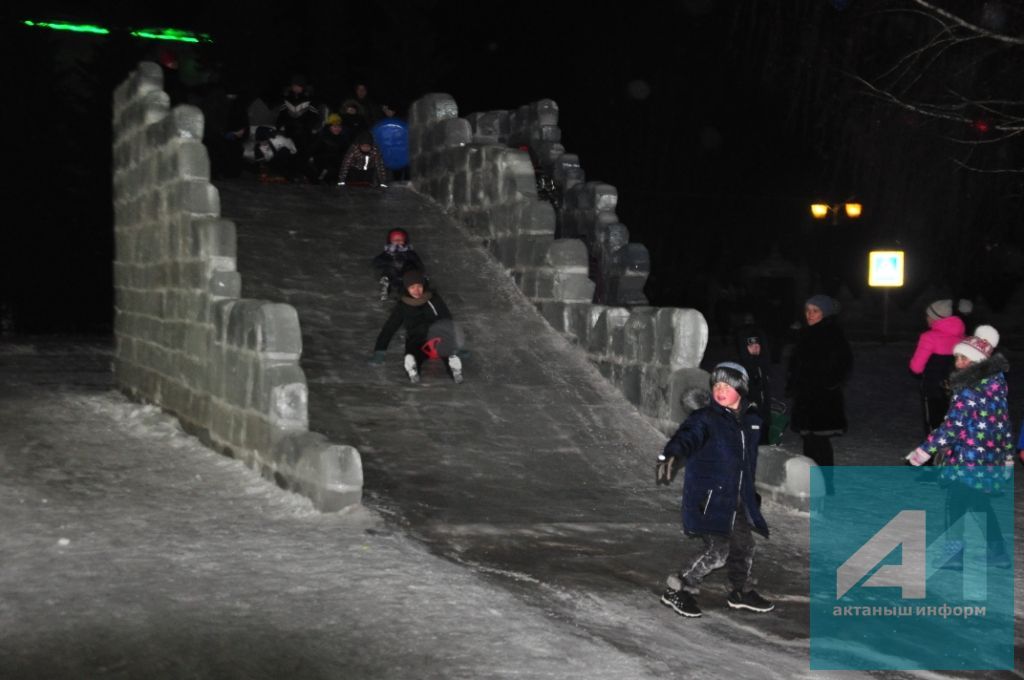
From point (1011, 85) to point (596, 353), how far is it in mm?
4967

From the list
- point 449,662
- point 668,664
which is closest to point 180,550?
point 449,662

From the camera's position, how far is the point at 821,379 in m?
9.72

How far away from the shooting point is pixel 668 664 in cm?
573

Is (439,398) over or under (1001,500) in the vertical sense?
over

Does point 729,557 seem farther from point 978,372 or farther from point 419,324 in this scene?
point 419,324

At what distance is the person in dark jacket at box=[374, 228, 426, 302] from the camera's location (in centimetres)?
1230

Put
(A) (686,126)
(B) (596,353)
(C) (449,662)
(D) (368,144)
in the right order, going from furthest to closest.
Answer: (A) (686,126) → (D) (368,144) → (B) (596,353) → (C) (449,662)

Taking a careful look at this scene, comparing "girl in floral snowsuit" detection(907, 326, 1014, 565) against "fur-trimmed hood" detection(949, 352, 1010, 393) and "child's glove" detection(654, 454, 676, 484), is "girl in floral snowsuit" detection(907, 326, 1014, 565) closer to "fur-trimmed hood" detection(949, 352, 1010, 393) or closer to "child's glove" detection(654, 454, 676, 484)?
"fur-trimmed hood" detection(949, 352, 1010, 393)

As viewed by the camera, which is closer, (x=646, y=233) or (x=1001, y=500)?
(x=1001, y=500)

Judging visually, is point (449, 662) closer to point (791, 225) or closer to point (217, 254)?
point (217, 254)

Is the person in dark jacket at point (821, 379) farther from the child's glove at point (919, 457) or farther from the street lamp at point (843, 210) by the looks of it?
the street lamp at point (843, 210)

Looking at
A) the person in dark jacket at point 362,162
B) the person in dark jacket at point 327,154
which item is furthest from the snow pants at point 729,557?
the person in dark jacket at point 327,154

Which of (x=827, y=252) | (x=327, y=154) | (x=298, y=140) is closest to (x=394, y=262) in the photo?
(x=327, y=154)

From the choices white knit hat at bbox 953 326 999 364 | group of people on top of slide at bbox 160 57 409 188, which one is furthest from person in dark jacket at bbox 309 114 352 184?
white knit hat at bbox 953 326 999 364
